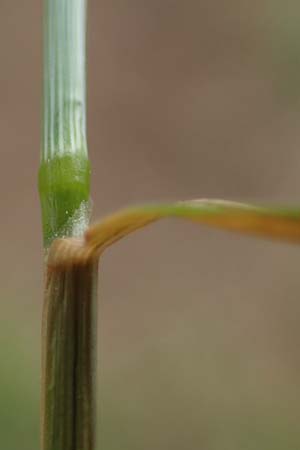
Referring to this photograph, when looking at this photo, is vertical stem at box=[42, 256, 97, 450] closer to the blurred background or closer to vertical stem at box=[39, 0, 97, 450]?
vertical stem at box=[39, 0, 97, 450]

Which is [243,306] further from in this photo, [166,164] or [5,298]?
[5,298]

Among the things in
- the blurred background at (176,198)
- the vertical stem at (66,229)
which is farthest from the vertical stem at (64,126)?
the blurred background at (176,198)

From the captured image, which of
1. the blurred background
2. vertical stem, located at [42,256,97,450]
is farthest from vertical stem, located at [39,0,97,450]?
the blurred background

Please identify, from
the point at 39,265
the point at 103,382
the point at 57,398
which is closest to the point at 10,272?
the point at 39,265

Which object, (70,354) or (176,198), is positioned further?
(176,198)

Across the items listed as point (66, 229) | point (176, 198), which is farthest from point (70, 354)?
point (176, 198)

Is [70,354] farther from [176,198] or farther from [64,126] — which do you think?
[176,198]
